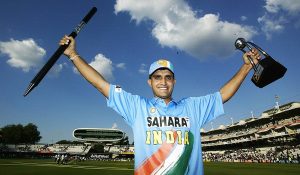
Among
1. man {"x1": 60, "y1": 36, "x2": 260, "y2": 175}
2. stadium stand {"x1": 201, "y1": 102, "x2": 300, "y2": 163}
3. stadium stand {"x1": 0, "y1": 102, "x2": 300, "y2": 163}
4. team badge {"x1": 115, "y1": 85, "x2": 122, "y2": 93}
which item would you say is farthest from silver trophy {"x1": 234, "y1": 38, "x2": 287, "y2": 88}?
stadium stand {"x1": 201, "y1": 102, "x2": 300, "y2": 163}

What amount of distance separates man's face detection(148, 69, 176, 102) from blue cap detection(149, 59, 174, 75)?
0.05 m

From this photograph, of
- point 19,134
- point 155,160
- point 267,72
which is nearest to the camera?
point 155,160

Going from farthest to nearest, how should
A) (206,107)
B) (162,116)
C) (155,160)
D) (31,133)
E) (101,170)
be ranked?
1. (31,133)
2. (101,170)
3. (206,107)
4. (162,116)
5. (155,160)

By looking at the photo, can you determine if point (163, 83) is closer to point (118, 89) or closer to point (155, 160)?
point (118, 89)

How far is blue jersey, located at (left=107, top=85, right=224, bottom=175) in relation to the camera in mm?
3387

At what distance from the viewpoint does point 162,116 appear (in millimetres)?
3551

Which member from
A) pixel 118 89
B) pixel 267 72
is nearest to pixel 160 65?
pixel 118 89

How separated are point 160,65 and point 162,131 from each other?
823 millimetres

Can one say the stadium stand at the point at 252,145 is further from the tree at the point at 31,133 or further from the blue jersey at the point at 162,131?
the blue jersey at the point at 162,131

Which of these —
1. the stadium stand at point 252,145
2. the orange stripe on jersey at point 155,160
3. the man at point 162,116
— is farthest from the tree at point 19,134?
the orange stripe on jersey at point 155,160

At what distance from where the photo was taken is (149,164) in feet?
11.0

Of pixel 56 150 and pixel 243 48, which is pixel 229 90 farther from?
pixel 56 150

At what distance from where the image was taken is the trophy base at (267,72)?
3786 mm

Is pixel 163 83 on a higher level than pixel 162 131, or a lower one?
higher
